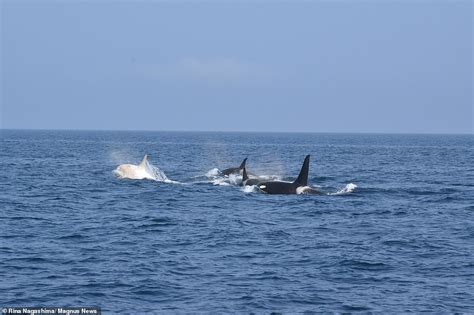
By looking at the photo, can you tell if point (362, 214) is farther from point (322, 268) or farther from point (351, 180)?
point (351, 180)

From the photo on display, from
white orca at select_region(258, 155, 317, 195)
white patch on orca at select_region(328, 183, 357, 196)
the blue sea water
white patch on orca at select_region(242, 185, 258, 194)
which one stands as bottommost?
the blue sea water

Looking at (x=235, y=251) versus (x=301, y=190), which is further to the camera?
(x=301, y=190)

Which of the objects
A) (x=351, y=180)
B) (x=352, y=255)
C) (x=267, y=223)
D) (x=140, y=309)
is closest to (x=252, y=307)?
(x=140, y=309)

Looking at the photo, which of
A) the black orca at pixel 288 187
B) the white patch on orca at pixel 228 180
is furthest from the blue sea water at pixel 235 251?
the white patch on orca at pixel 228 180

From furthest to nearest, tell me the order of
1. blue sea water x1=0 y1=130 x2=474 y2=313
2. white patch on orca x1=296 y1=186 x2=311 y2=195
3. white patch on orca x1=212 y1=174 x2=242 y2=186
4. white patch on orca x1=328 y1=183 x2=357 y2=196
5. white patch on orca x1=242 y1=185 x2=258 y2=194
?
white patch on orca x1=212 y1=174 x2=242 y2=186
white patch on orca x1=242 y1=185 x2=258 y2=194
white patch on orca x1=328 y1=183 x2=357 y2=196
white patch on orca x1=296 y1=186 x2=311 y2=195
blue sea water x1=0 y1=130 x2=474 y2=313

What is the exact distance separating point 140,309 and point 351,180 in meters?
34.5

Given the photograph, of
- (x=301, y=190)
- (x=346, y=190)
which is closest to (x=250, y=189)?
(x=301, y=190)

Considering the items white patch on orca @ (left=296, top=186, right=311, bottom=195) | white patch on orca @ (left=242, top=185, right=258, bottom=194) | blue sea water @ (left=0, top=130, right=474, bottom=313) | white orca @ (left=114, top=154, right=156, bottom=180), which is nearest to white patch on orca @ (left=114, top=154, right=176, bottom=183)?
white orca @ (left=114, top=154, right=156, bottom=180)

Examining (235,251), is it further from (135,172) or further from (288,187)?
(135,172)

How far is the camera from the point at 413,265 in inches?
795

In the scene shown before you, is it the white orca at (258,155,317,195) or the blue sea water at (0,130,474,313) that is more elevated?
the white orca at (258,155,317,195)

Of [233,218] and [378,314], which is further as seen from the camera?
[233,218]

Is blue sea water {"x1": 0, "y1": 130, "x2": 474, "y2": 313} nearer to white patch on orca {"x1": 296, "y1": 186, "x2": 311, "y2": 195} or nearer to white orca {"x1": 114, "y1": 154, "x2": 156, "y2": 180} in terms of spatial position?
white patch on orca {"x1": 296, "y1": 186, "x2": 311, "y2": 195}

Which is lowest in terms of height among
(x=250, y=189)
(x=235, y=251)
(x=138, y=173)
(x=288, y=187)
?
(x=235, y=251)
